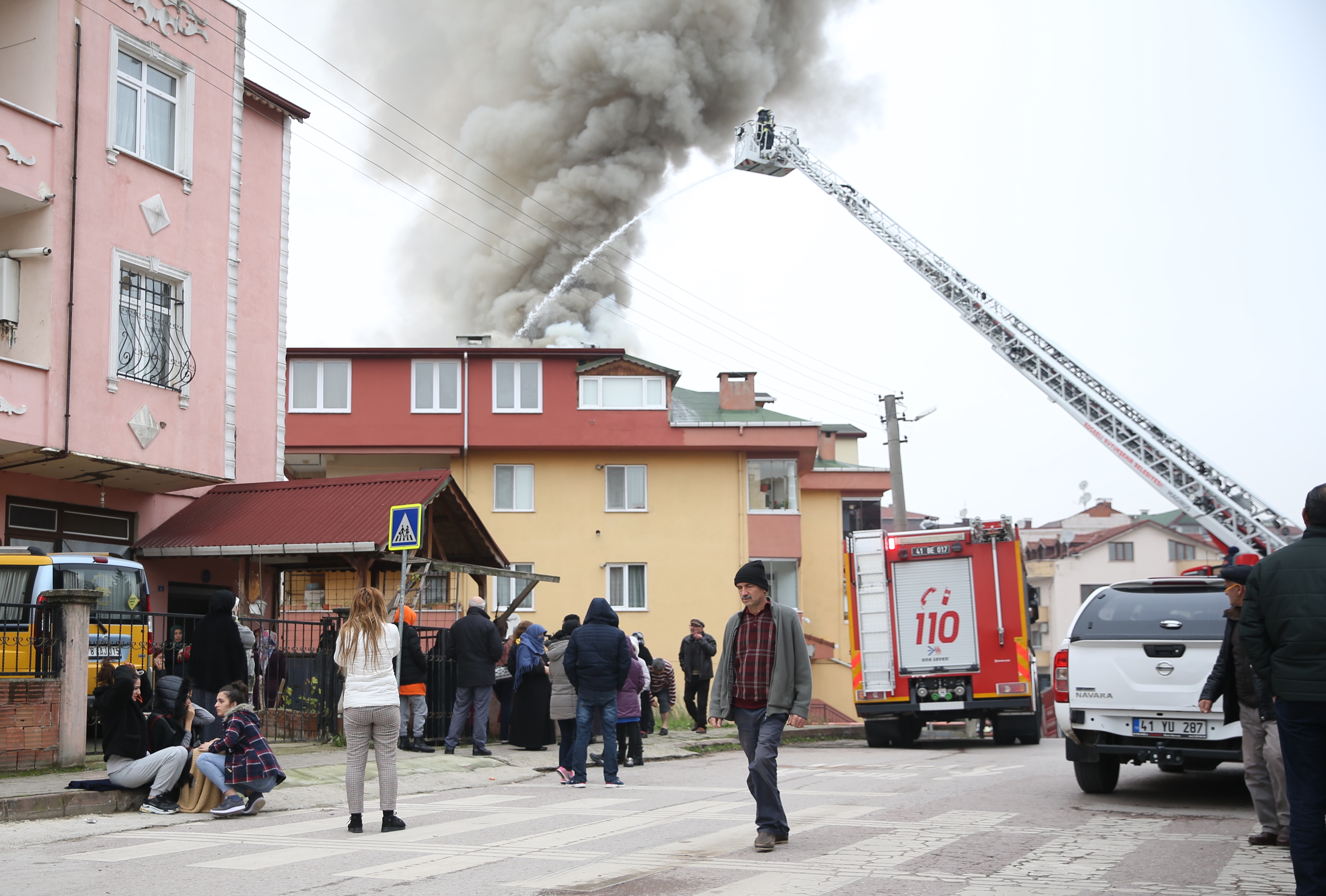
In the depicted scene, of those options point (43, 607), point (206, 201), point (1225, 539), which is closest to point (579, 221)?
point (1225, 539)

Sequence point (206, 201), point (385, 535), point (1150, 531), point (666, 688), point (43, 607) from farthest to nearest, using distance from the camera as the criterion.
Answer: point (1150, 531) → point (666, 688) → point (206, 201) → point (385, 535) → point (43, 607)

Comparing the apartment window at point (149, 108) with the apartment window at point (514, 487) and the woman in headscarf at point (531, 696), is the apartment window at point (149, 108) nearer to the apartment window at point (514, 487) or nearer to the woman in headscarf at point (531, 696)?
the woman in headscarf at point (531, 696)

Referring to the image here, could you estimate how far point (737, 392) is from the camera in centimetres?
3919

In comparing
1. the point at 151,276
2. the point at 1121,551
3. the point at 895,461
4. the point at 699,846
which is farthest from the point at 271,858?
the point at 1121,551

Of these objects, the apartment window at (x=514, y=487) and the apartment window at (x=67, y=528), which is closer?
the apartment window at (x=67, y=528)

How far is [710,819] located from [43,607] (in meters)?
6.86

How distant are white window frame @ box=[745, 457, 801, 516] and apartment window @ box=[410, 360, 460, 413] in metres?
8.71

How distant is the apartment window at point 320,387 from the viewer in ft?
116

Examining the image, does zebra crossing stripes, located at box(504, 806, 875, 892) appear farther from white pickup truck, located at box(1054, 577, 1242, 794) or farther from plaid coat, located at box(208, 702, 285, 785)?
plaid coat, located at box(208, 702, 285, 785)

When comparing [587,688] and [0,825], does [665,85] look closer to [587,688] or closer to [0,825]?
[587,688]

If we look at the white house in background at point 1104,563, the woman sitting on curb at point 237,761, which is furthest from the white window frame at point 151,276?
the white house in background at point 1104,563

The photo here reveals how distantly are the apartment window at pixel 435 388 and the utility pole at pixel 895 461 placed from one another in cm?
1222

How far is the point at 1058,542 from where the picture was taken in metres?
76.7

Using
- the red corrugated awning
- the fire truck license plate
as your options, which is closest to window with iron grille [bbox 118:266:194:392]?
the red corrugated awning
